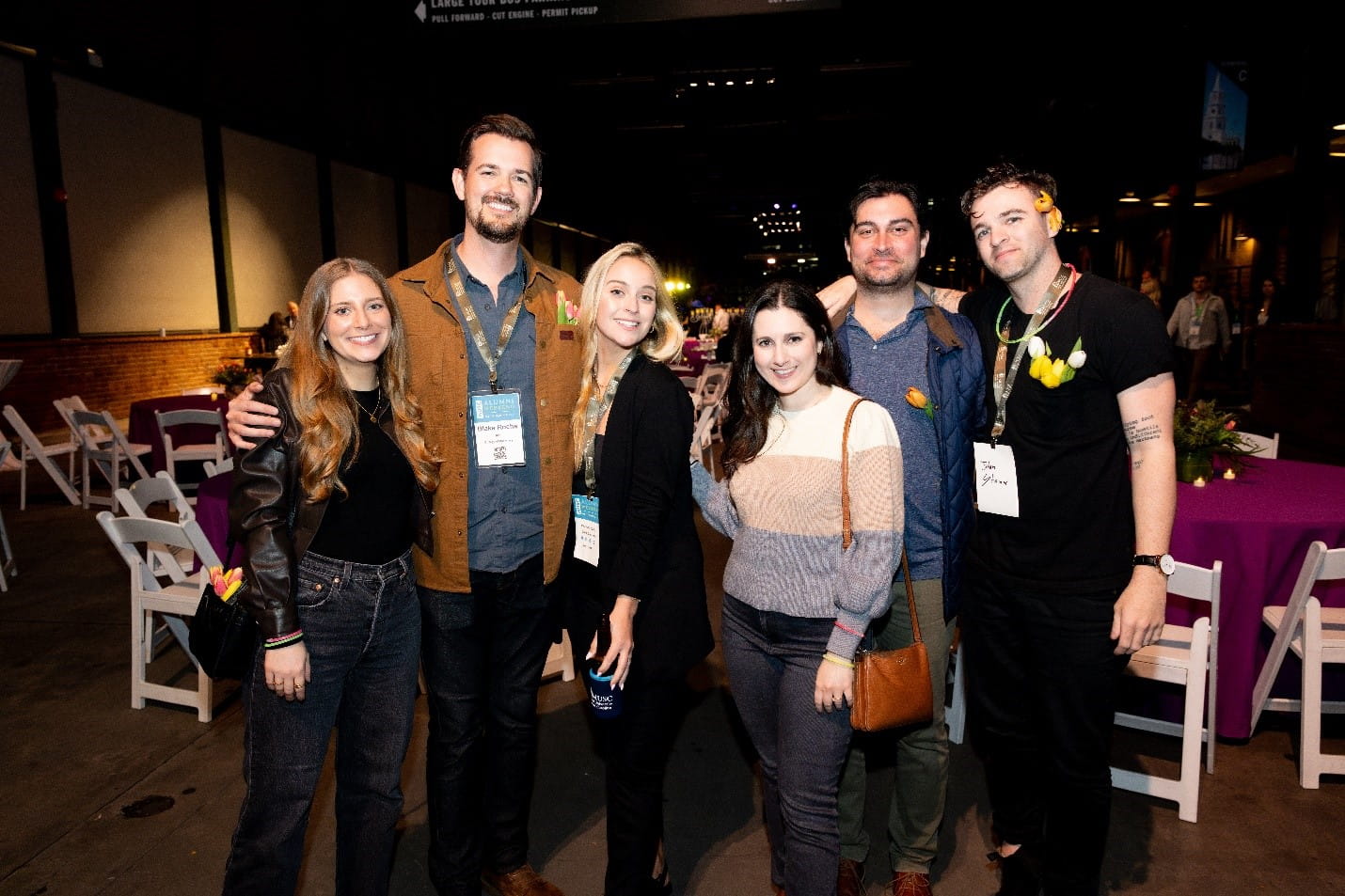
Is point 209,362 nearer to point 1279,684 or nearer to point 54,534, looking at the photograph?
point 54,534

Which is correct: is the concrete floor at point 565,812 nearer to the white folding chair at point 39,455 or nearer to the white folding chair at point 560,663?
the white folding chair at point 560,663

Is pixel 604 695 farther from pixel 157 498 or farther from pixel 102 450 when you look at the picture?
pixel 102 450

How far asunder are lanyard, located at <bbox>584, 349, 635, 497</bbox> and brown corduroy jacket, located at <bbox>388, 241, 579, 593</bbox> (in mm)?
150

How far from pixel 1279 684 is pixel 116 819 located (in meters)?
4.11

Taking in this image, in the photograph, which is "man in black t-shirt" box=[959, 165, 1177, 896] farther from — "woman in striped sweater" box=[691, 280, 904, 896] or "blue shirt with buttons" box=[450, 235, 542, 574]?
"blue shirt with buttons" box=[450, 235, 542, 574]

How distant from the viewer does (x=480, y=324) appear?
2.03 metres

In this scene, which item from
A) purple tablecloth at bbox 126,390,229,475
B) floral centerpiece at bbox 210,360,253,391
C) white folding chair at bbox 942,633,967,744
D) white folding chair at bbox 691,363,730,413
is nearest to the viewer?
white folding chair at bbox 942,633,967,744

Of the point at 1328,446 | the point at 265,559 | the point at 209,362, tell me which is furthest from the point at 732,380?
the point at 209,362

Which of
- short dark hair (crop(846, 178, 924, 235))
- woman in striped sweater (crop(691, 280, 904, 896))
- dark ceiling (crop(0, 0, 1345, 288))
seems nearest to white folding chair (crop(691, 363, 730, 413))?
dark ceiling (crop(0, 0, 1345, 288))

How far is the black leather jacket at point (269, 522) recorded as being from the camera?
1.62 metres

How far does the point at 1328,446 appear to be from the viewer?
841 cm

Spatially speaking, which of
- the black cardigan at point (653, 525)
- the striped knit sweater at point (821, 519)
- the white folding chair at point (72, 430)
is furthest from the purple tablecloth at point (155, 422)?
the striped knit sweater at point (821, 519)

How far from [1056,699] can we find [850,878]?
0.73 m

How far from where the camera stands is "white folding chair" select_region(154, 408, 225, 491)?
242 inches
